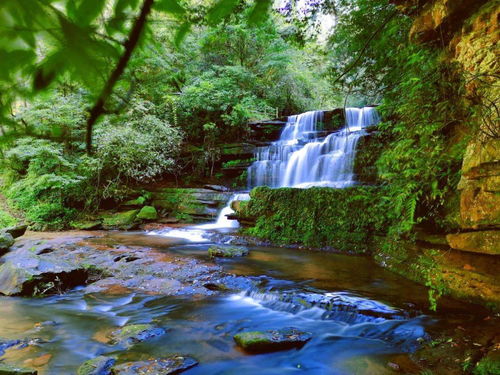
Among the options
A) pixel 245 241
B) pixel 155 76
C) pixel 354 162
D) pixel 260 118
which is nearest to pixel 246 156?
pixel 260 118

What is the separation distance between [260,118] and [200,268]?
11.2 meters

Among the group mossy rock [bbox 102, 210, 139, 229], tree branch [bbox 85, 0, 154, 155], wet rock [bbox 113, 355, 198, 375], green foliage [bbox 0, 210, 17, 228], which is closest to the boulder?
wet rock [bbox 113, 355, 198, 375]

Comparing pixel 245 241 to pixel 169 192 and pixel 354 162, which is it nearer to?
pixel 354 162

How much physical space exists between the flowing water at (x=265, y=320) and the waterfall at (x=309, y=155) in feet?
19.0

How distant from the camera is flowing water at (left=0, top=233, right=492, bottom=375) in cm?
337

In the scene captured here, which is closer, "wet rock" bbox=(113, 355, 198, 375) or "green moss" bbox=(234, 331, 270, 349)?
"wet rock" bbox=(113, 355, 198, 375)

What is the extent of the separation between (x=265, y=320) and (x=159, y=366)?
1.68m

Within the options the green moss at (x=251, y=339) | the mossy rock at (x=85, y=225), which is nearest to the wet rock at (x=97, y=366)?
the green moss at (x=251, y=339)

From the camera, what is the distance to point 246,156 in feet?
49.9

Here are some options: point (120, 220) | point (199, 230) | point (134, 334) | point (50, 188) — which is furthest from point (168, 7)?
point (50, 188)

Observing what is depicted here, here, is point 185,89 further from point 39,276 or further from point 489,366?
point 489,366

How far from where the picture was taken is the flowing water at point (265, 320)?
3371 millimetres

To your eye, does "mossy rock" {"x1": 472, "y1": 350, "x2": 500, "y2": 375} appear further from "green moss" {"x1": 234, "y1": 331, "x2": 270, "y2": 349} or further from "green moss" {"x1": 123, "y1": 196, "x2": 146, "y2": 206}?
"green moss" {"x1": 123, "y1": 196, "x2": 146, "y2": 206}

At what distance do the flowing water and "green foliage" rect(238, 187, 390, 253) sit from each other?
1.76 metres
